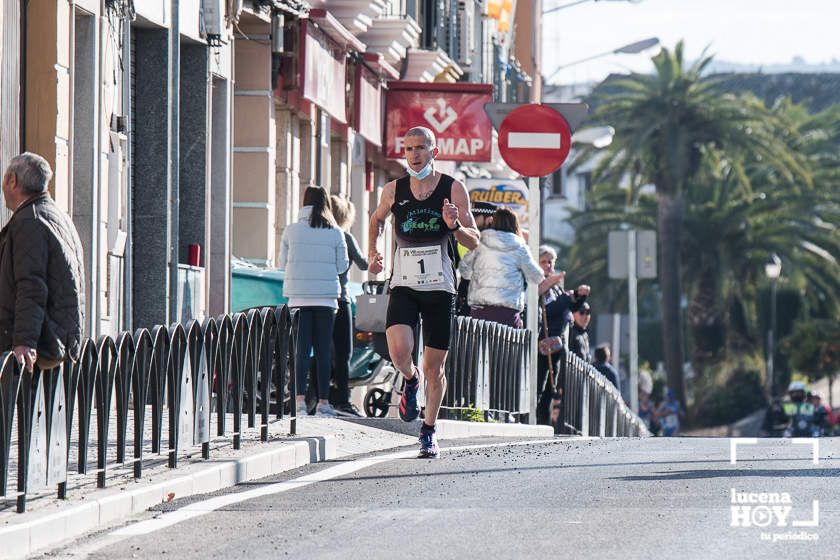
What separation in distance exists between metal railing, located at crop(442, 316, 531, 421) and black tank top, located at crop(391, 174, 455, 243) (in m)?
4.60

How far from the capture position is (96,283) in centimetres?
1659

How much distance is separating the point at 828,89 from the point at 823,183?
58.1m

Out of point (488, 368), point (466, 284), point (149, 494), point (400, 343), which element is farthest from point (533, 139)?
point (149, 494)

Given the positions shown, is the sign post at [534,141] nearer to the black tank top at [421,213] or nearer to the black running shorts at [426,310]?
the black running shorts at [426,310]

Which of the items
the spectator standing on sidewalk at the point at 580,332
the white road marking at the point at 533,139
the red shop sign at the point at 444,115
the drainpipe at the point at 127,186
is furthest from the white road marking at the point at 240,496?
A: the red shop sign at the point at 444,115

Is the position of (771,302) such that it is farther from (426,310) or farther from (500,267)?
(426,310)

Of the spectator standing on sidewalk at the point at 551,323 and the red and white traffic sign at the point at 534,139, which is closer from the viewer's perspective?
the red and white traffic sign at the point at 534,139

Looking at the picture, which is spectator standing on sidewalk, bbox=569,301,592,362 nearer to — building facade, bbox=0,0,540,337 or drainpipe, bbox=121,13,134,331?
building facade, bbox=0,0,540,337

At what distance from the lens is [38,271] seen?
29.7 feet

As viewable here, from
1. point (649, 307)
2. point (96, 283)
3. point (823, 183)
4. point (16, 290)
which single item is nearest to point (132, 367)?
point (16, 290)

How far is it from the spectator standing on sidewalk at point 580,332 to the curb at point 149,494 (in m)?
8.74

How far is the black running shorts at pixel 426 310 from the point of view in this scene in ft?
39.9

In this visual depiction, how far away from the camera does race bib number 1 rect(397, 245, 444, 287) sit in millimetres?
11992

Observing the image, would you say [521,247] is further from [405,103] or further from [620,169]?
[620,169]
